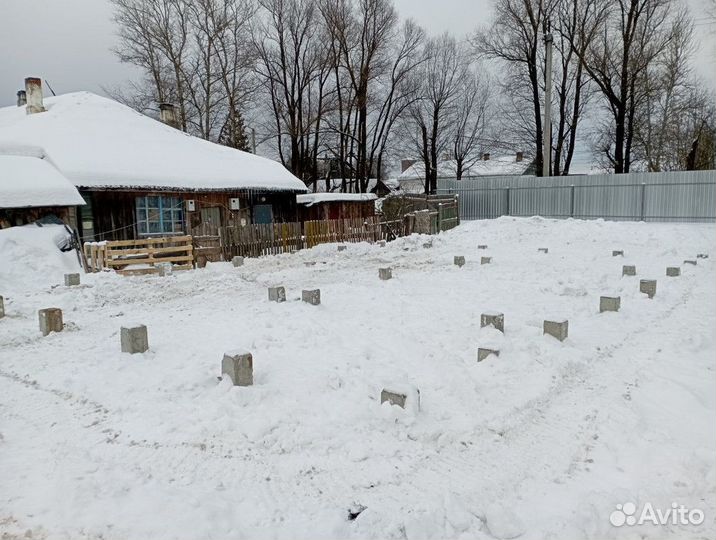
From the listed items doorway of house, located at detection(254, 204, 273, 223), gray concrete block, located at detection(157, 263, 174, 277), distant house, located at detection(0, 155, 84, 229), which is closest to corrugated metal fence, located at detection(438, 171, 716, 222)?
doorway of house, located at detection(254, 204, 273, 223)

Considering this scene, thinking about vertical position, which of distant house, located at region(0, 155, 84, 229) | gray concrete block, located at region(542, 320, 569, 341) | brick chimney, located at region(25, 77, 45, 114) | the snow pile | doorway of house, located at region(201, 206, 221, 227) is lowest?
gray concrete block, located at region(542, 320, 569, 341)

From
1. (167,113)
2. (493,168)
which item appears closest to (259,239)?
(167,113)

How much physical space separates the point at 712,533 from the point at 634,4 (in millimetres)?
31402

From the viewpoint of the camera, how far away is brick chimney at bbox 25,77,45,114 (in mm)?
22016

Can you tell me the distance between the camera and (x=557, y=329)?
6.44 metres

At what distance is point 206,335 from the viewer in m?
6.77

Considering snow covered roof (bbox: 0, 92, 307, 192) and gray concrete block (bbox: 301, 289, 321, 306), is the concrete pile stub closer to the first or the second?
gray concrete block (bbox: 301, 289, 321, 306)

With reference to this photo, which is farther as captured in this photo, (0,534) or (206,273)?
(206,273)

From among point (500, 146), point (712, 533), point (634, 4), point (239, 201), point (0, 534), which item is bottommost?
point (712, 533)

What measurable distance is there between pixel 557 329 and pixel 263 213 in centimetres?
1844

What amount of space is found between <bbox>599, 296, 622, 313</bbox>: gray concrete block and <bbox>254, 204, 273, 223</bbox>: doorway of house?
17284 millimetres

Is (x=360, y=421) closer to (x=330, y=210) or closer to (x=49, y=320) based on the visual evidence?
(x=49, y=320)

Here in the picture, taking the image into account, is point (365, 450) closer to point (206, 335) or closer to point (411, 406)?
point (411, 406)

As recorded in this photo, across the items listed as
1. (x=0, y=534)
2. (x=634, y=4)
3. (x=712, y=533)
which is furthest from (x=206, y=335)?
(x=634, y=4)
